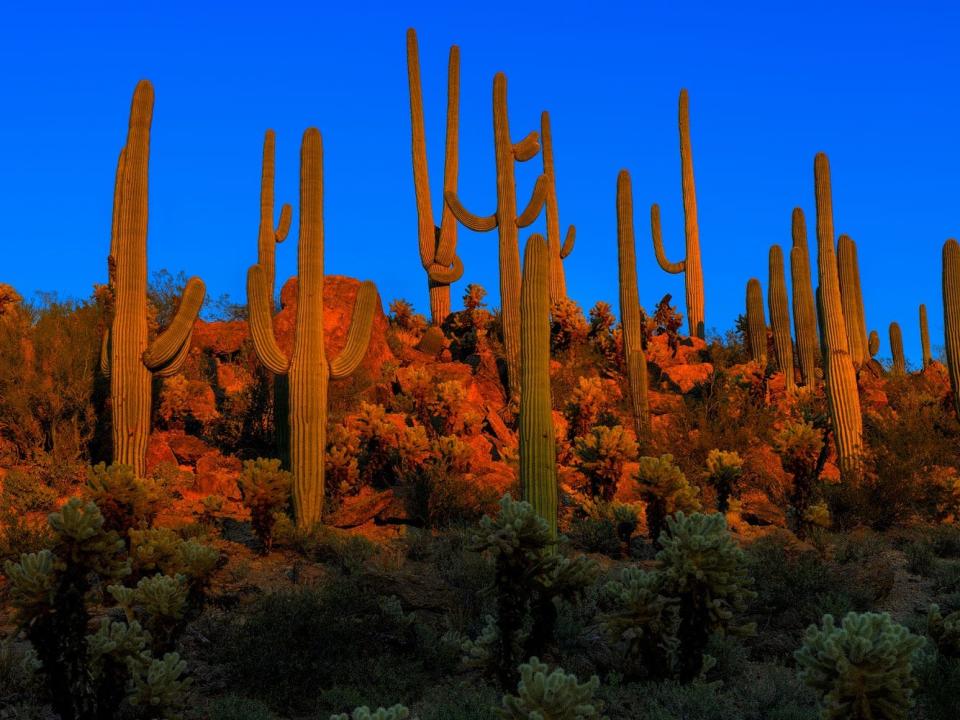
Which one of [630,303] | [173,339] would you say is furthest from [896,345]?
[173,339]

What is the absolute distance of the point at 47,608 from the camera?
6242 mm

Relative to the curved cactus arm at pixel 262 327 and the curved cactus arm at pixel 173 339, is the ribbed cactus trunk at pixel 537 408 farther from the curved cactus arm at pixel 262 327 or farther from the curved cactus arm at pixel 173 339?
the curved cactus arm at pixel 173 339

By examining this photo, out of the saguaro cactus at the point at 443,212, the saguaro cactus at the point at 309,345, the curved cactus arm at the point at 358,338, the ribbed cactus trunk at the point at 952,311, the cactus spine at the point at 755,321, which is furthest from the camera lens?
the saguaro cactus at the point at 443,212

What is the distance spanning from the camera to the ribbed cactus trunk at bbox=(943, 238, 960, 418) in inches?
546

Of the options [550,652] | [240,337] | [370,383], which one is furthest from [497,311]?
[550,652]

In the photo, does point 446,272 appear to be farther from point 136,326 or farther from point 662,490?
point 662,490

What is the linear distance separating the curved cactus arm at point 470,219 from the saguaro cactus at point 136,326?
6.70 metres

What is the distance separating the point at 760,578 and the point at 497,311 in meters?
11.7

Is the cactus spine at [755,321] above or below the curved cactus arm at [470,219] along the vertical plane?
below

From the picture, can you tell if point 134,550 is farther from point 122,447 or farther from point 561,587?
point 561,587

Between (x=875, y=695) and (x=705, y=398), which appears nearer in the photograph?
(x=875, y=695)

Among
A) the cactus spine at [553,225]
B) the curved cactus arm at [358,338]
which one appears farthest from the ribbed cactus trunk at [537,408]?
the cactus spine at [553,225]

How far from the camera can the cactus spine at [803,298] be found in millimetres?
16734

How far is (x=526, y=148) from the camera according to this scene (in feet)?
60.8
